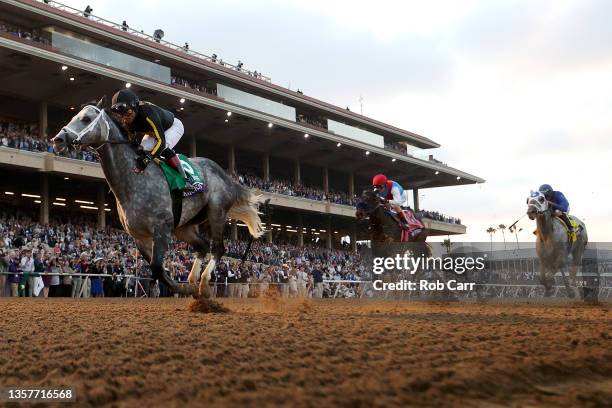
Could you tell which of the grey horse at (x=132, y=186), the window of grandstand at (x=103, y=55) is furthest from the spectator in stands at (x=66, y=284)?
the window of grandstand at (x=103, y=55)

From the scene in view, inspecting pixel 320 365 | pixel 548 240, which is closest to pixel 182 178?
pixel 320 365

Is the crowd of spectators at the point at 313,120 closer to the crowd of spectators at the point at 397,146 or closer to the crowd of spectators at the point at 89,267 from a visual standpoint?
the crowd of spectators at the point at 397,146

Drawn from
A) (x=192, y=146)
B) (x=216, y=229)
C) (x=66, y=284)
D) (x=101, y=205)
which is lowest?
(x=66, y=284)

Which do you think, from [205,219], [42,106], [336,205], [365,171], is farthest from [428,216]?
[205,219]

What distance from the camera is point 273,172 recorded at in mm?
55938

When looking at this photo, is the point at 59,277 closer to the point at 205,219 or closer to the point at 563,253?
the point at 205,219

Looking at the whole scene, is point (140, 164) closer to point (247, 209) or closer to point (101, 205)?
point (247, 209)

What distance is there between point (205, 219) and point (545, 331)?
5.97 m

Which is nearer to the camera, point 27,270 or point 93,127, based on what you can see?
point 93,127

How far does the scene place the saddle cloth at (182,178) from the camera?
361 inches

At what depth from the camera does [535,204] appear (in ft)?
43.5

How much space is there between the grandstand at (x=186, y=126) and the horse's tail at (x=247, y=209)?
46.9 feet

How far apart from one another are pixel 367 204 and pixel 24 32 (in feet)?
86.3

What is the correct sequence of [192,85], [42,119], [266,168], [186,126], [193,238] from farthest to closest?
[266,168] → [192,85] → [186,126] → [42,119] → [193,238]
